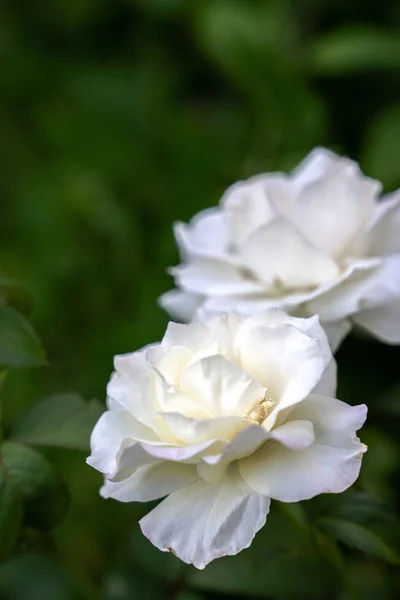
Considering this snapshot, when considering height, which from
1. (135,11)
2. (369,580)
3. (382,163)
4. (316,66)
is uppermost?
(135,11)

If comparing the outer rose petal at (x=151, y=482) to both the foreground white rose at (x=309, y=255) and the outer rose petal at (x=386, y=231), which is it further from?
the outer rose petal at (x=386, y=231)

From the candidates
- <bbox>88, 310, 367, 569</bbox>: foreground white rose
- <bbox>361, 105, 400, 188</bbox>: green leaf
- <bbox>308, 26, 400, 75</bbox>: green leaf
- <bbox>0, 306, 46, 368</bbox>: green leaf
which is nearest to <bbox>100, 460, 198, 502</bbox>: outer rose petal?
<bbox>88, 310, 367, 569</bbox>: foreground white rose

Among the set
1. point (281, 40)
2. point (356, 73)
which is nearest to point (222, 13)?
point (281, 40)

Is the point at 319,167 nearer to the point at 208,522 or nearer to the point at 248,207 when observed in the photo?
the point at 248,207

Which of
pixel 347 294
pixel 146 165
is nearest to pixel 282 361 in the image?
pixel 347 294

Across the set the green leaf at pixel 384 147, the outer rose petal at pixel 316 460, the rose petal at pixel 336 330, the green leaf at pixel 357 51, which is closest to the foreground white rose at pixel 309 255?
the rose petal at pixel 336 330

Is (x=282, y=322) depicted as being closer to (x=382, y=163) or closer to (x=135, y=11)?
(x=382, y=163)
